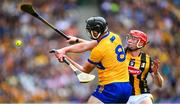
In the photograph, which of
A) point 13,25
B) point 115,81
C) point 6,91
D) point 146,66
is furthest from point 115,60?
point 13,25

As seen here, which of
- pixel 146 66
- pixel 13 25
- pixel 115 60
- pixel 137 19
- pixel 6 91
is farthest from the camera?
pixel 137 19

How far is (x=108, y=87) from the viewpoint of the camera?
11.3 m

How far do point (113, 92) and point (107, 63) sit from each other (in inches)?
18.1

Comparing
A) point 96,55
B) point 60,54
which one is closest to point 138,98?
point 96,55

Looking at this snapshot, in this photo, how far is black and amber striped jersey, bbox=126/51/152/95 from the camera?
40.4 feet

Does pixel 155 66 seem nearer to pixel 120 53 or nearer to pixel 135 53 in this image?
pixel 135 53

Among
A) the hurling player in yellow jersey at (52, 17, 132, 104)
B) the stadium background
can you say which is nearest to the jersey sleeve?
the hurling player in yellow jersey at (52, 17, 132, 104)

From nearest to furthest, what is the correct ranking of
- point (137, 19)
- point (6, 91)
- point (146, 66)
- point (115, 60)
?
point (115, 60), point (146, 66), point (6, 91), point (137, 19)

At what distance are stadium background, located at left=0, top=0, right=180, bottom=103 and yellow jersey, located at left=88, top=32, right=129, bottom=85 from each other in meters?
6.80

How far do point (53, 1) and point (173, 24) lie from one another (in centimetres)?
369

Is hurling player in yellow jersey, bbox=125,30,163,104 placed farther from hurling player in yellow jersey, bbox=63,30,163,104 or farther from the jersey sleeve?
the jersey sleeve

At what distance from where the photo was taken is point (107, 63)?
36.8 ft

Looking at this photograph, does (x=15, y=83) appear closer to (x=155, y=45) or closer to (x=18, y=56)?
(x=18, y=56)

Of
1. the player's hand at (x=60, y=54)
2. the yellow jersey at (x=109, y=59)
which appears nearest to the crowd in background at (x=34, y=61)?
the player's hand at (x=60, y=54)
